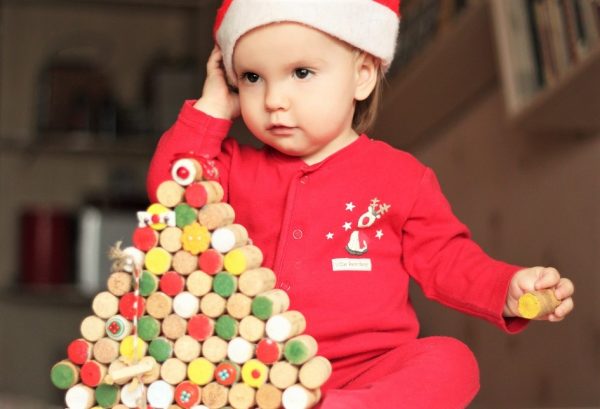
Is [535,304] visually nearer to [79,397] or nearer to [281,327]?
[281,327]

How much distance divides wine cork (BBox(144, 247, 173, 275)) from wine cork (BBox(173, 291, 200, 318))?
28 mm

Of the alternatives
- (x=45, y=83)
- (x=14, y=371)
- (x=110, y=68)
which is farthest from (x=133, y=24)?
(x=14, y=371)

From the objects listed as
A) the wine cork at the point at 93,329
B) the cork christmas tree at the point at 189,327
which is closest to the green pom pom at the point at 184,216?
the cork christmas tree at the point at 189,327

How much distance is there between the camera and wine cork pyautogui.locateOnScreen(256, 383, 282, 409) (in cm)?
65

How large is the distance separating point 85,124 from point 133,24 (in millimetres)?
458

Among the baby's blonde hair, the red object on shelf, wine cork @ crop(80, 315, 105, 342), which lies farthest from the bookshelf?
the red object on shelf

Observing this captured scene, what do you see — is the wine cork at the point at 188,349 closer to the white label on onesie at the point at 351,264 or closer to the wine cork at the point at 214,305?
the wine cork at the point at 214,305

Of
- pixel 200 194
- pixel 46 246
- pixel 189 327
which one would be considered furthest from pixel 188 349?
pixel 46 246

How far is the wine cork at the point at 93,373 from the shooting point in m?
0.70

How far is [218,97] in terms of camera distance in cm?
84

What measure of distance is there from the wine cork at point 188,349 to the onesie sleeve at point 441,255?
25 centimetres

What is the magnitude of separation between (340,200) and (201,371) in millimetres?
215

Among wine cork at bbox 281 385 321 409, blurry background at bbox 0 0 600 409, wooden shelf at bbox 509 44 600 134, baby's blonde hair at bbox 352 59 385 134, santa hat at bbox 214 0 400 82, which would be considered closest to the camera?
wine cork at bbox 281 385 321 409

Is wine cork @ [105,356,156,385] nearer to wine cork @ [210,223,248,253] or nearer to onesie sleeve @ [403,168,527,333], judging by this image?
wine cork @ [210,223,248,253]
